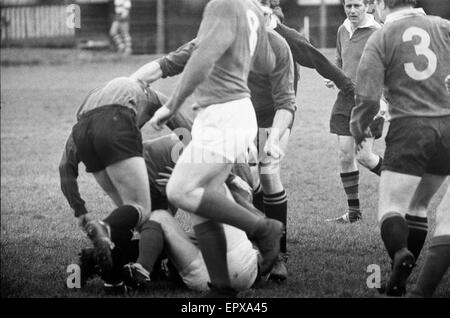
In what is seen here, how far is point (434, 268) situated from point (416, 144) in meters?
0.68

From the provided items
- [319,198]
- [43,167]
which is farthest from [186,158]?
[43,167]

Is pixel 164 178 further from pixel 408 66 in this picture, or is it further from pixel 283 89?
pixel 408 66

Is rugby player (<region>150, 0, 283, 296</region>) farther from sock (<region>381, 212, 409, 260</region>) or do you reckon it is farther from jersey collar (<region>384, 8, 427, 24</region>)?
jersey collar (<region>384, 8, 427, 24</region>)

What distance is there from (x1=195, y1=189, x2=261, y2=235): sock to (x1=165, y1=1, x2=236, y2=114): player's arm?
50 cm

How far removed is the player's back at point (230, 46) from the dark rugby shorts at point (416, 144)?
85 cm

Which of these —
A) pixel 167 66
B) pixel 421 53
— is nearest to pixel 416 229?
A: pixel 421 53

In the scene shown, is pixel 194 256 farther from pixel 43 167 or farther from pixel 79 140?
pixel 43 167

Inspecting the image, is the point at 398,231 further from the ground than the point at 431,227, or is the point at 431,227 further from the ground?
the point at 398,231

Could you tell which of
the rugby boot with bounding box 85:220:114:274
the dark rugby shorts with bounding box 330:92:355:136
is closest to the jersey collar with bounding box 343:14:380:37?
the dark rugby shorts with bounding box 330:92:355:136

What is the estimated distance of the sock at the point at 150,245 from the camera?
15.6 feet

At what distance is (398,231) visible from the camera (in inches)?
179

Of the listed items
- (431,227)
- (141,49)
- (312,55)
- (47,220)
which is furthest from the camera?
(141,49)

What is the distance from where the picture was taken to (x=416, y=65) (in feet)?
15.5
